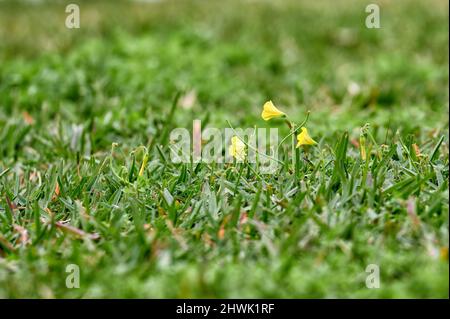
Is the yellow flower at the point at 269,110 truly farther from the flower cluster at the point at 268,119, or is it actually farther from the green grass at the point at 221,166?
the green grass at the point at 221,166

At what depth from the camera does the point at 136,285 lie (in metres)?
2.05

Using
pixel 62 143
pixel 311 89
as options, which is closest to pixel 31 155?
pixel 62 143

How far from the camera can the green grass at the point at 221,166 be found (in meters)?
2.11

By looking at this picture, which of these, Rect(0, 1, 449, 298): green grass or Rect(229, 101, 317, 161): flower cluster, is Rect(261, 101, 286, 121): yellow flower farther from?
Rect(0, 1, 449, 298): green grass

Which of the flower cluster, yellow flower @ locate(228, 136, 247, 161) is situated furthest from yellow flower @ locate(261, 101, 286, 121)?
yellow flower @ locate(228, 136, 247, 161)

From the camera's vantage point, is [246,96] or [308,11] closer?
[246,96]

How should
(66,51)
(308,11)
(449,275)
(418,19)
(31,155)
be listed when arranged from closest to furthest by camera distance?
(449,275)
(31,155)
(66,51)
(418,19)
(308,11)

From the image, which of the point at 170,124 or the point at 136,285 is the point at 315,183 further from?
the point at 170,124

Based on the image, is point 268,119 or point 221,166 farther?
point 221,166

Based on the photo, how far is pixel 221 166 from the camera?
294cm

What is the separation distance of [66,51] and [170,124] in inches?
78.3

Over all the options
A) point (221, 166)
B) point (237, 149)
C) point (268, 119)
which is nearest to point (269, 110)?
point (268, 119)

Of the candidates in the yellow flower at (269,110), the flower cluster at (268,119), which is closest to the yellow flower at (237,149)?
the flower cluster at (268,119)

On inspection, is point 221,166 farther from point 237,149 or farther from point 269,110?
point 269,110
